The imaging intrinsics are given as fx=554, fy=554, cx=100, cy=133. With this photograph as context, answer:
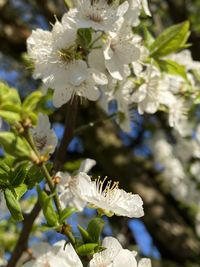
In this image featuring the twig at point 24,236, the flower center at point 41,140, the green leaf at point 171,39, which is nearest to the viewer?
the flower center at point 41,140

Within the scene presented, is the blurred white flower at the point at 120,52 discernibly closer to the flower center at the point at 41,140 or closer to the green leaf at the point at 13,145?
the flower center at the point at 41,140

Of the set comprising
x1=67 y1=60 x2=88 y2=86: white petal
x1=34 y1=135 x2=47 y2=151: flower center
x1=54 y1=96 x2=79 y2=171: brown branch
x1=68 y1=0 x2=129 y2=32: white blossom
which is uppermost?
x1=68 y1=0 x2=129 y2=32: white blossom

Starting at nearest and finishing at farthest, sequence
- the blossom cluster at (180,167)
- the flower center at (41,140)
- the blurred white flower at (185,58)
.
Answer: the flower center at (41,140) < the blurred white flower at (185,58) < the blossom cluster at (180,167)

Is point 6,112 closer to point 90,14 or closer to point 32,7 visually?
point 90,14

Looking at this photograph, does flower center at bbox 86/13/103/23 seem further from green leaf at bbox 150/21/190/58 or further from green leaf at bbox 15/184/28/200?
green leaf at bbox 15/184/28/200

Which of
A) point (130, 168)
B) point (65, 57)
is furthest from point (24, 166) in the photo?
point (130, 168)

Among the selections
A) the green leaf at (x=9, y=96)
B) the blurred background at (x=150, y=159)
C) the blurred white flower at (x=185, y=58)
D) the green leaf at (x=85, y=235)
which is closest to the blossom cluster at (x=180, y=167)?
the blurred background at (x=150, y=159)

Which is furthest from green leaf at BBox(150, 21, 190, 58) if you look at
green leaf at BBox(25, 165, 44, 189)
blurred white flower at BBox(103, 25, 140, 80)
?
green leaf at BBox(25, 165, 44, 189)
